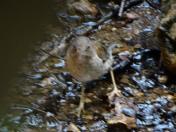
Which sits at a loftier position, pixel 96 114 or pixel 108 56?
pixel 108 56

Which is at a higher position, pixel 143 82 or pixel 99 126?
pixel 143 82

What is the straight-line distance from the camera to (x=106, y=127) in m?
2.75

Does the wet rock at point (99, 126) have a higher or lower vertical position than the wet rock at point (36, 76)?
Result: lower

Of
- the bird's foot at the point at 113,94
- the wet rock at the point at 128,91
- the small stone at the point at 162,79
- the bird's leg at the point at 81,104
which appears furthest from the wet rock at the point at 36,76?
the small stone at the point at 162,79

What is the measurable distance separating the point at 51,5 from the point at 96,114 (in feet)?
8.10

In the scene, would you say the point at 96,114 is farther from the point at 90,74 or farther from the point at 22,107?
the point at 22,107

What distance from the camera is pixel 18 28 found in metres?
0.43

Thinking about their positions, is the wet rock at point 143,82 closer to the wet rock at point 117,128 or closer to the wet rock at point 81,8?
the wet rock at point 117,128

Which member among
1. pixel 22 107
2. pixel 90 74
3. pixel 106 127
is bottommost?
pixel 106 127

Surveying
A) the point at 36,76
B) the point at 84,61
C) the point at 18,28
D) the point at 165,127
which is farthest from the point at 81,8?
the point at 18,28

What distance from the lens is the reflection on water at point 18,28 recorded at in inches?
16.9

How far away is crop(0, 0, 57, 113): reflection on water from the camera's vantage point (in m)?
0.43

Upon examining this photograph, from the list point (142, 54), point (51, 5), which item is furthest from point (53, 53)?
point (51, 5)

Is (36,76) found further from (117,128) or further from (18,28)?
(18,28)
